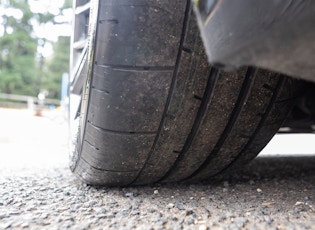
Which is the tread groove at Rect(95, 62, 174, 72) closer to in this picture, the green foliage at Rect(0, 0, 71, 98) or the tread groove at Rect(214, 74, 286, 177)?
the tread groove at Rect(214, 74, 286, 177)

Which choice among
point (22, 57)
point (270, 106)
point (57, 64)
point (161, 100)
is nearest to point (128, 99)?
point (161, 100)

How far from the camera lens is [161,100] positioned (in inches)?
33.8

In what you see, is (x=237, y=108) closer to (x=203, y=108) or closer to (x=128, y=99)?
(x=203, y=108)

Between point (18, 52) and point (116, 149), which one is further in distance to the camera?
point (18, 52)

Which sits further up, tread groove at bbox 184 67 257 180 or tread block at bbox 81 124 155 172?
tread groove at bbox 184 67 257 180

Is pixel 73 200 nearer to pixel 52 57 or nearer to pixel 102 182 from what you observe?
pixel 102 182

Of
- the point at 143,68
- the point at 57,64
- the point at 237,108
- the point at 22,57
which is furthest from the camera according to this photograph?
the point at 57,64

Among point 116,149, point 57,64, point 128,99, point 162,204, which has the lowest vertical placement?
point 57,64

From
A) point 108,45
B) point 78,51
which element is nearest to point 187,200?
point 108,45

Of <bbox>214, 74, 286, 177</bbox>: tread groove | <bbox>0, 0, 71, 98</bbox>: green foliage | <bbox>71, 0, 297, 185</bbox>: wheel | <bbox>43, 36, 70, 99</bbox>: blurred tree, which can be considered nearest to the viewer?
<bbox>71, 0, 297, 185</bbox>: wheel

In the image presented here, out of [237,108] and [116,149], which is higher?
[237,108]

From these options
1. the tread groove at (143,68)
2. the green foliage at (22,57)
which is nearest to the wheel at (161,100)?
the tread groove at (143,68)

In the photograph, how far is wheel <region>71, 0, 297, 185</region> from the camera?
2.58 feet

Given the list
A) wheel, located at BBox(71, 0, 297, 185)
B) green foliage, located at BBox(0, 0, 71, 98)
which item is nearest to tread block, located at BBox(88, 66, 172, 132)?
wheel, located at BBox(71, 0, 297, 185)
